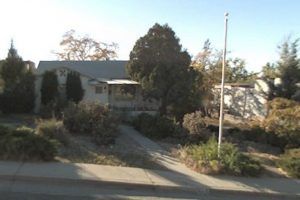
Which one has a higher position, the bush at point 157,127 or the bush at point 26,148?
the bush at point 157,127

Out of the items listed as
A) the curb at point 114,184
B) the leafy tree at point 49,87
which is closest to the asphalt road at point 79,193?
the curb at point 114,184

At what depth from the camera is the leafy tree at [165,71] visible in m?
23.6

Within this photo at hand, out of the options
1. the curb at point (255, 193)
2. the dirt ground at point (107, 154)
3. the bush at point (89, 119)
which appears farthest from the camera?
the bush at point (89, 119)

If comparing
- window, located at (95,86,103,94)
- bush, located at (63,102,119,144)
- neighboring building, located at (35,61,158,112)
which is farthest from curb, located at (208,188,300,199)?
window, located at (95,86,103,94)

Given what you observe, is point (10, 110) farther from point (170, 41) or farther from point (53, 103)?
point (170, 41)

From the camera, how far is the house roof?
129 ft

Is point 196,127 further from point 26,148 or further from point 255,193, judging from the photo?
point 26,148

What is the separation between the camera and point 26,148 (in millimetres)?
11773

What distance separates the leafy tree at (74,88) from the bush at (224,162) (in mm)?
18876

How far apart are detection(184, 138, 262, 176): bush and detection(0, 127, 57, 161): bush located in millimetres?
3795

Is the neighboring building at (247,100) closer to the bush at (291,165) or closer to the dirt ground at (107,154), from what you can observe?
the dirt ground at (107,154)

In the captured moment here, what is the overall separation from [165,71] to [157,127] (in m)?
4.61

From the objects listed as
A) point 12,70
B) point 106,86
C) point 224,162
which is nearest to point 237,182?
point 224,162

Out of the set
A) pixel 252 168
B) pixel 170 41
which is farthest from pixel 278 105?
pixel 252 168
